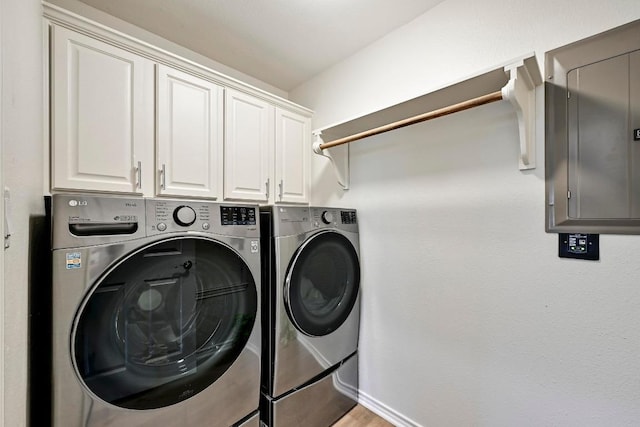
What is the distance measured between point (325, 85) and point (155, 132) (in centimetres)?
128

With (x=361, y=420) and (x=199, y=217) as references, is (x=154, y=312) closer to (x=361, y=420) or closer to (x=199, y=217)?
(x=199, y=217)

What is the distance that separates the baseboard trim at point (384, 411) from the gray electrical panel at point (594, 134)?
4.27 ft

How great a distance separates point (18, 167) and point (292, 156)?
57.3 inches

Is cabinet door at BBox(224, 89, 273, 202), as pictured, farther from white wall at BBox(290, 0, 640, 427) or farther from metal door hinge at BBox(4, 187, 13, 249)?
metal door hinge at BBox(4, 187, 13, 249)

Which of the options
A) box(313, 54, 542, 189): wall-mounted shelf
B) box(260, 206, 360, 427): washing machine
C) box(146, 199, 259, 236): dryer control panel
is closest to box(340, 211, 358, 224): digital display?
box(260, 206, 360, 427): washing machine

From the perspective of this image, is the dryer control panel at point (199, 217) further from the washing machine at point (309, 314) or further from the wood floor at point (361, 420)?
the wood floor at point (361, 420)

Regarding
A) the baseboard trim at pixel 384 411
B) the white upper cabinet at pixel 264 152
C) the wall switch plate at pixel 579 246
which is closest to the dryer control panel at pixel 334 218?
the white upper cabinet at pixel 264 152

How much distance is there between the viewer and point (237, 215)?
1236 mm

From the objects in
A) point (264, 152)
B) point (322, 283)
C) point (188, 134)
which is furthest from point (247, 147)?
point (322, 283)

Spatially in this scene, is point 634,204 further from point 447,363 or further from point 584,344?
point 447,363

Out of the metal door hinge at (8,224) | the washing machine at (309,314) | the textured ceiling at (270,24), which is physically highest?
the textured ceiling at (270,24)

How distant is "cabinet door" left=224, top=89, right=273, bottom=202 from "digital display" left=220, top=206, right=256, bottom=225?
441 mm

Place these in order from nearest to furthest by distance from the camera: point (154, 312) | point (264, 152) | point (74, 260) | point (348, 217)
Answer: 1. point (74, 260)
2. point (154, 312)
3. point (348, 217)
4. point (264, 152)

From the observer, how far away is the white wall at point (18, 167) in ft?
2.04
